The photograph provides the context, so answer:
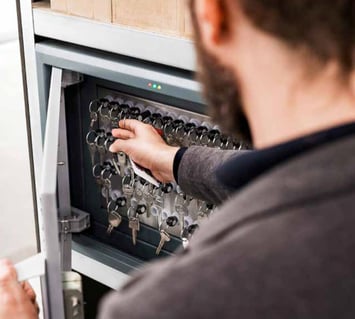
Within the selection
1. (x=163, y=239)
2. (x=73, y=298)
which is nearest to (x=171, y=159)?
(x=163, y=239)

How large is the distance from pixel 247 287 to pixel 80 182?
1140 millimetres

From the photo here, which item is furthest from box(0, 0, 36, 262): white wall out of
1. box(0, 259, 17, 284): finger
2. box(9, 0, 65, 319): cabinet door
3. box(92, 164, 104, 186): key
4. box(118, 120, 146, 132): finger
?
box(0, 259, 17, 284): finger

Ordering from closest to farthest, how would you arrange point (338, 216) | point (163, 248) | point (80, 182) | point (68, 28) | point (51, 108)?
point (338, 216)
point (51, 108)
point (68, 28)
point (163, 248)
point (80, 182)

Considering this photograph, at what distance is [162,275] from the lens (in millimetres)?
664

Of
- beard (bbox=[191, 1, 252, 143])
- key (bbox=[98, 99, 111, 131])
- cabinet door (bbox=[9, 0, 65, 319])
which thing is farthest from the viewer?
key (bbox=[98, 99, 111, 131])

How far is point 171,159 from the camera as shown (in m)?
1.41

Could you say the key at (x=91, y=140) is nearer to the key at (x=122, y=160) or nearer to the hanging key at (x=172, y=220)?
the key at (x=122, y=160)

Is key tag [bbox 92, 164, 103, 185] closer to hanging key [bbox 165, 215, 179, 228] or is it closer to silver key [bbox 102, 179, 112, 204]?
silver key [bbox 102, 179, 112, 204]

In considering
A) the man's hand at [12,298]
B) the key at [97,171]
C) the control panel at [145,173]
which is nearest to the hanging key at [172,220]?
the control panel at [145,173]

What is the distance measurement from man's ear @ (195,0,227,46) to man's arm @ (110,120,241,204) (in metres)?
0.56

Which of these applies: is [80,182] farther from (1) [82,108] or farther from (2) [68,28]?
(2) [68,28]

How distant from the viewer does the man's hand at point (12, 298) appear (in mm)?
1188

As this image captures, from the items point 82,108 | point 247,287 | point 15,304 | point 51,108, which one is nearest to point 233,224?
point 247,287

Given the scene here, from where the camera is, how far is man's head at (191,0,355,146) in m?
0.64
